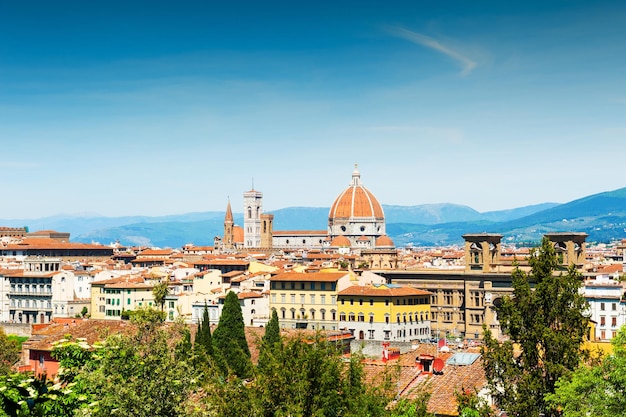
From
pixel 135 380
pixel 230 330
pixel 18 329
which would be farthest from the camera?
pixel 18 329

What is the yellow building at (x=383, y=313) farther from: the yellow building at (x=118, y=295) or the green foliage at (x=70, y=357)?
the green foliage at (x=70, y=357)

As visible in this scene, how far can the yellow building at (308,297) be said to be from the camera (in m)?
84.2

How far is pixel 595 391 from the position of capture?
976 inches

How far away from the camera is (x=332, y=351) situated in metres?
28.4

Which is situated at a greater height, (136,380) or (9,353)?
(136,380)

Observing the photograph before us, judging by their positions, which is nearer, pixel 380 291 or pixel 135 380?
pixel 135 380

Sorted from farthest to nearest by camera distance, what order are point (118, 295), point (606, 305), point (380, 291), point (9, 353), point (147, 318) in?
point (118, 295) < point (380, 291) < point (606, 305) < point (9, 353) < point (147, 318)

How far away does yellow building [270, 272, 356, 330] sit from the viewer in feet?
276

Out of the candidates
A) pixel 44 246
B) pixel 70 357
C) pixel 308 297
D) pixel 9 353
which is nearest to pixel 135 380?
pixel 70 357

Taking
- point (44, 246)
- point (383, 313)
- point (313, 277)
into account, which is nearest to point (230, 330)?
point (383, 313)

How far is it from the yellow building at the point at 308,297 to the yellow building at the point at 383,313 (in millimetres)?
1428

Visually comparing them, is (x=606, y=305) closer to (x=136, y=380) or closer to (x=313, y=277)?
(x=313, y=277)

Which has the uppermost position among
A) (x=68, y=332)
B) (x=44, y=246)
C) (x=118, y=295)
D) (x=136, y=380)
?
(x=44, y=246)

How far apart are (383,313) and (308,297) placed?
8176 millimetres
